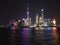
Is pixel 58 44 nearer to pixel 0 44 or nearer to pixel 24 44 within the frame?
pixel 24 44

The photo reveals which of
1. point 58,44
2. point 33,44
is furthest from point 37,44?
point 58,44

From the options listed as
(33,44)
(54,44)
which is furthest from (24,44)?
(54,44)

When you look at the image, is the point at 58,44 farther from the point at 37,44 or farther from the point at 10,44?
the point at 10,44

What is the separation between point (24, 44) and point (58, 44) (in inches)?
202

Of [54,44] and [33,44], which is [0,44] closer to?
[33,44]

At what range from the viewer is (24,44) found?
4234cm

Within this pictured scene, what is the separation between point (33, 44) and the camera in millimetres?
41469

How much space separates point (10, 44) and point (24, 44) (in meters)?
2.21

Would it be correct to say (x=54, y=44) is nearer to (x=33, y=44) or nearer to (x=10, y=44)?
(x=33, y=44)

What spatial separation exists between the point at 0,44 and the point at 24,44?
4.00 meters

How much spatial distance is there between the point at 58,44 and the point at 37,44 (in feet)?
10.2

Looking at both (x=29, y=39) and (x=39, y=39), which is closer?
(x=39, y=39)

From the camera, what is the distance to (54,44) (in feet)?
134

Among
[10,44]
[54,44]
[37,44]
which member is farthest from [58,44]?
[10,44]
